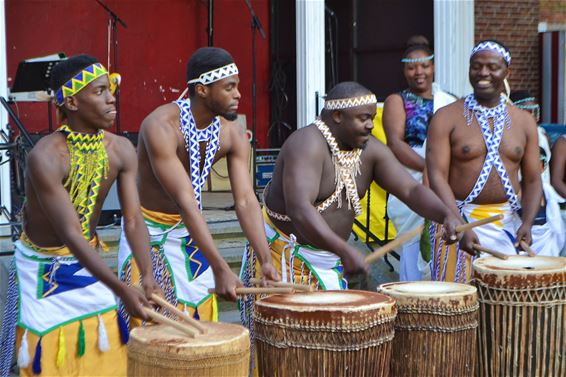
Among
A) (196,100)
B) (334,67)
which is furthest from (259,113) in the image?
(196,100)

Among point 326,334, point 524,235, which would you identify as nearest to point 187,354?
point 326,334

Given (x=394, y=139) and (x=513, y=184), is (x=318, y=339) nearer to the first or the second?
(x=513, y=184)

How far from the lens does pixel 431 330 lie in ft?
17.2

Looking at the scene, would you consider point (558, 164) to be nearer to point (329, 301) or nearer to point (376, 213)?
point (376, 213)

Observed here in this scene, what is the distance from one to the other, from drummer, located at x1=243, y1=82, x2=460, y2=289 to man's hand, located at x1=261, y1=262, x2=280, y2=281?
0.81 ft

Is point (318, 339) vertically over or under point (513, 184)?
under

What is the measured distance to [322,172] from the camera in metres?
5.66

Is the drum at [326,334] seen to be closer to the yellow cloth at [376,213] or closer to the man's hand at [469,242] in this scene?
the man's hand at [469,242]

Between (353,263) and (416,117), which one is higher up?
(416,117)

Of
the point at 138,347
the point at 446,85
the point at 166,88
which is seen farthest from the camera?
the point at 166,88

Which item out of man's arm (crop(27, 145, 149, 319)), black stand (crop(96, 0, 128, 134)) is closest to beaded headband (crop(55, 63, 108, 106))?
man's arm (crop(27, 145, 149, 319))

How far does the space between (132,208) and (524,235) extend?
2724 mm

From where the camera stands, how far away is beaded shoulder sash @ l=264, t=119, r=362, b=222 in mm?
5656

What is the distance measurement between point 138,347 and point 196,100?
6.03ft
